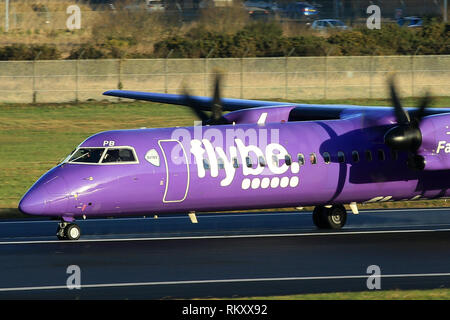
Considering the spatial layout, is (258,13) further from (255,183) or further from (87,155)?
(87,155)

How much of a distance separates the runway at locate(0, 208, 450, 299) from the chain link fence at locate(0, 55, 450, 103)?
26.2 meters

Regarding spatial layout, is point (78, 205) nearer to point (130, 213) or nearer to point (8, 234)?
point (130, 213)

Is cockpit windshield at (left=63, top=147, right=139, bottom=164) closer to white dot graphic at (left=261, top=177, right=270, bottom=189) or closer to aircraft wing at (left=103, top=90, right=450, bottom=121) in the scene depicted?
white dot graphic at (left=261, top=177, right=270, bottom=189)

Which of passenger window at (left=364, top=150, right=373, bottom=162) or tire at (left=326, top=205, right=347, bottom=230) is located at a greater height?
passenger window at (left=364, top=150, right=373, bottom=162)

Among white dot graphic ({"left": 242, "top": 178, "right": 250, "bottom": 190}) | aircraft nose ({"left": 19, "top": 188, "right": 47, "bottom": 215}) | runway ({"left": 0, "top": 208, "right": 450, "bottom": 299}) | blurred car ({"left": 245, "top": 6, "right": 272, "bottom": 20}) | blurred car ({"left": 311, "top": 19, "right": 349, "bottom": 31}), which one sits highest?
blurred car ({"left": 245, "top": 6, "right": 272, "bottom": 20})

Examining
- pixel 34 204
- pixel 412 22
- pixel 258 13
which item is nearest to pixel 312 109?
pixel 34 204

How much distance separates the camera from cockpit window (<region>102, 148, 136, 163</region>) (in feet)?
73.9

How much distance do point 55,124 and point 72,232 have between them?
87.3 ft

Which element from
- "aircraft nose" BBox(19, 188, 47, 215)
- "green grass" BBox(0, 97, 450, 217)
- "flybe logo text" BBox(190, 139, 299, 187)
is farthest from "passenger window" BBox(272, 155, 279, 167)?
"green grass" BBox(0, 97, 450, 217)

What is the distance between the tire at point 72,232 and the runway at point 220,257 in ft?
1.07

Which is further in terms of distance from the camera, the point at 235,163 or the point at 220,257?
the point at 235,163

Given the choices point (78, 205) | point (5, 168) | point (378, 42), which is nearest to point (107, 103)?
point (5, 168)

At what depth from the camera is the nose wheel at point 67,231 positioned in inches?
904

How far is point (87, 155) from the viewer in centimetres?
2264
